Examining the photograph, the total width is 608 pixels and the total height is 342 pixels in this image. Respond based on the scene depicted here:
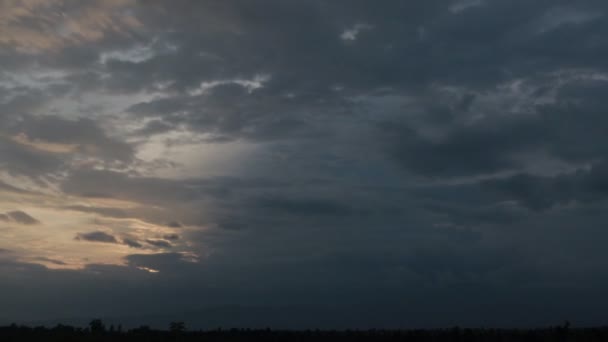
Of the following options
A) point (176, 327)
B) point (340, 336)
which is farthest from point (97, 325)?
point (340, 336)

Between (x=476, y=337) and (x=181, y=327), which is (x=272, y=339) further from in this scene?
(x=476, y=337)

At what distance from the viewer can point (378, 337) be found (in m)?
102

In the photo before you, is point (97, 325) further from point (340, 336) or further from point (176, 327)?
point (340, 336)

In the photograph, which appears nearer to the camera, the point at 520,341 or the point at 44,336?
the point at 520,341

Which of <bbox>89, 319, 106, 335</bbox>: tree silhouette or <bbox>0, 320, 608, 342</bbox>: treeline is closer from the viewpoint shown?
<bbox>0, 320, 608, 342</bbox>: treeline

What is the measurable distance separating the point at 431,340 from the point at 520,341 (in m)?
11.6

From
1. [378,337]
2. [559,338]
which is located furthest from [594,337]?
[378,337]

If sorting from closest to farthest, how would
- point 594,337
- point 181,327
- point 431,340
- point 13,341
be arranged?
point 594,337 → point 431,340 → point 13,341 → point 181,327

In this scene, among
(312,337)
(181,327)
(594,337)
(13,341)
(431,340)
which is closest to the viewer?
(594,337)

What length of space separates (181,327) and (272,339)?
21246mm

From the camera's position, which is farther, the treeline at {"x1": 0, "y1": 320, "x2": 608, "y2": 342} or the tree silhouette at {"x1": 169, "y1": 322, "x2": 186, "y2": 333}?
the tree silhouette at {"x1": 169, "y1": 322, "x2": 186, "y2": 333}

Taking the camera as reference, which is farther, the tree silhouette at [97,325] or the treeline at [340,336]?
the tree silhouette at [97,325]

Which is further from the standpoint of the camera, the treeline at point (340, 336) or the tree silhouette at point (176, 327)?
the tree silhouette at point (176, 327)

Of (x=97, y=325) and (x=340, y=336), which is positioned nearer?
(x=340, y=336)
